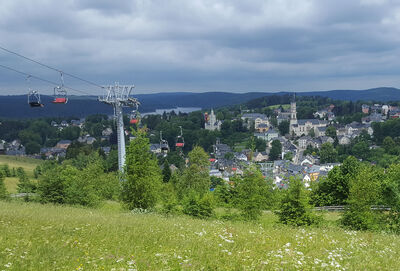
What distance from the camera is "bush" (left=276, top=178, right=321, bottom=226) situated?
19203 mm

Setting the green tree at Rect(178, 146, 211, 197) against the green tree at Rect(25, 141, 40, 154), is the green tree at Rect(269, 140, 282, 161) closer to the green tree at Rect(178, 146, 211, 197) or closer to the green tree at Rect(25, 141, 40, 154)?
the green tree at Rect(25, 141, 40, 154)

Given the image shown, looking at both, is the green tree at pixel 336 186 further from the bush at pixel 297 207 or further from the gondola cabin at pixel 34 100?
the gondola cabin at pixel 34 100

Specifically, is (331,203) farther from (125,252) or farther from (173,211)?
(125,252)

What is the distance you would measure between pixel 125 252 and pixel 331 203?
31.1 metres

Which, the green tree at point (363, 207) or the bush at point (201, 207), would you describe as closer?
the green tree at point (363, 207)

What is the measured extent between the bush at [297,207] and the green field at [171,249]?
21.5 feet

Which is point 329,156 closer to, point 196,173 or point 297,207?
point 196,173

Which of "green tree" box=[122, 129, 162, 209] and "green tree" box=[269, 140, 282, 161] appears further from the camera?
"green tree" box=[269, 140, 282, 161]

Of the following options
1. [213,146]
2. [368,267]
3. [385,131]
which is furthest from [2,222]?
[385,131]

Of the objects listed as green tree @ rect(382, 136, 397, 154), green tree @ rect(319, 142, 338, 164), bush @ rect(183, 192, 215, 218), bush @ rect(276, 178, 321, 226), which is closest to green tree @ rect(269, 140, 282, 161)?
green tree @ rect(319, 142, 338, 164)

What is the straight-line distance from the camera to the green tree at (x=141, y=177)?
892 inches

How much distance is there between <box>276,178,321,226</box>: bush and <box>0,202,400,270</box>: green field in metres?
6.57

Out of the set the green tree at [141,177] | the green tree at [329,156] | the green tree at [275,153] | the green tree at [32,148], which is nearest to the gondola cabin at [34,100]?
the green tree at [141,177]

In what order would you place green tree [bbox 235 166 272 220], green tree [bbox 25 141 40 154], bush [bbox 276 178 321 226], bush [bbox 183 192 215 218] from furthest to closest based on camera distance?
green tree [bbox 25 141 40 154]
bush [bbox 183 192 215 218]
green tree [bbox 235 166 272 220]
bush [bbox 276 178 321 226]
